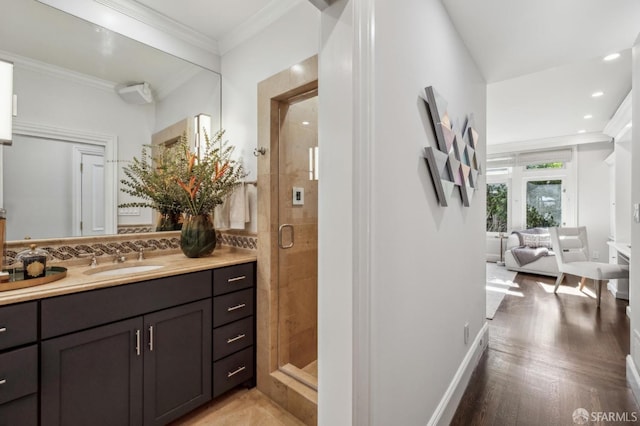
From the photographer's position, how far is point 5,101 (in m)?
1.29

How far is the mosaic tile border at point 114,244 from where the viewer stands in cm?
158

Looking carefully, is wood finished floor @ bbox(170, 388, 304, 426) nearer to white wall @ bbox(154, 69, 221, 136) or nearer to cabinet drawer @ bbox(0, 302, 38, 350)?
cabinet drawer @ bbox(0, 302, 38, 350)

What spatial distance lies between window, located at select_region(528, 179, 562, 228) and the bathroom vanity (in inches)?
253

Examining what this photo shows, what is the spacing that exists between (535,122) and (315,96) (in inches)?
175

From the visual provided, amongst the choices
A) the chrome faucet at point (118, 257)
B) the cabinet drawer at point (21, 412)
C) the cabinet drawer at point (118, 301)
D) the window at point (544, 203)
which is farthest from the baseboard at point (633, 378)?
the window at point (544, 203)

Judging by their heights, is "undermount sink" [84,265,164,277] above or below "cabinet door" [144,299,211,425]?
above

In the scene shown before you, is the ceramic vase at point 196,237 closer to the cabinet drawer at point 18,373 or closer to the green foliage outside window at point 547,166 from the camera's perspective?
the cabinet drawer at point 18,373

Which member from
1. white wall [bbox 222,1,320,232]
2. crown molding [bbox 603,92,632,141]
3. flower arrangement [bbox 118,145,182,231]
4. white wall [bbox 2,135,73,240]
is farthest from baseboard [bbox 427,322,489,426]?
crown molding [bbox 603,92,632,141]

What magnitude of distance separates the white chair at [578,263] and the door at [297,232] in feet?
11.9

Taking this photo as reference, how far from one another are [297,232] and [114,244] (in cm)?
120

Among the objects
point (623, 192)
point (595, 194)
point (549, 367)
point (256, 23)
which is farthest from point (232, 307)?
point (595, 194)

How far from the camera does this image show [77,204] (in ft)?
5.77

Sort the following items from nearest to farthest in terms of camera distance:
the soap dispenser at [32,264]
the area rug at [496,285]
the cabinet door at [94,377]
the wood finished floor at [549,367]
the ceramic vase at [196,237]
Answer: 1. the cabinet door at [94,377]
2. the soap dispenser at [32,264]
3. the wood finished floor at [549,367]
4. the ceramic vase at [196,237]
5. the area rug at [496,285]

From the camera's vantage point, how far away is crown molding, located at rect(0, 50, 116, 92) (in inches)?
60.9
